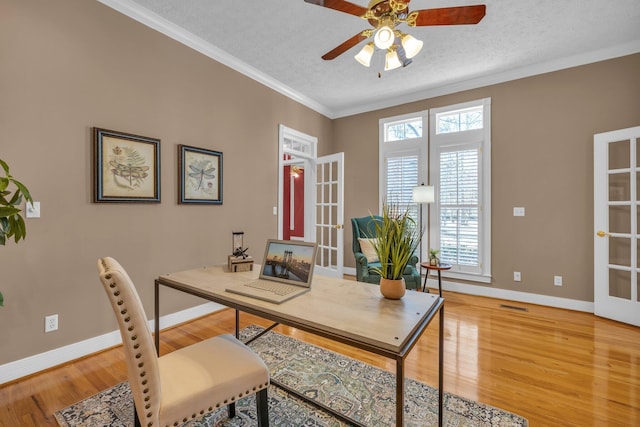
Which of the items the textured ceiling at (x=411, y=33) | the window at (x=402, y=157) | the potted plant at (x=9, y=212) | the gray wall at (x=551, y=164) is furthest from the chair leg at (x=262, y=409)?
the gray wall at (x=551, y=164)

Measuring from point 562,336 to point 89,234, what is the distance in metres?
4.23

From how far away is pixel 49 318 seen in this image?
2078mm

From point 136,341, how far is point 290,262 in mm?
833

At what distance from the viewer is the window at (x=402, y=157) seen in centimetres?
438

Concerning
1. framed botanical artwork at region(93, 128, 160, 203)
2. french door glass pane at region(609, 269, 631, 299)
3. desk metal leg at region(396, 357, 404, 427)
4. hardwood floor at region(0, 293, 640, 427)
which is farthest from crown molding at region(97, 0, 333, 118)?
french door glass pane at region(609, 269, 631, 299)

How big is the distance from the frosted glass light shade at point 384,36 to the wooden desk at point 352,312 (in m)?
1.50

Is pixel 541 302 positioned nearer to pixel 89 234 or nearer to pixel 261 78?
pixel 261 78

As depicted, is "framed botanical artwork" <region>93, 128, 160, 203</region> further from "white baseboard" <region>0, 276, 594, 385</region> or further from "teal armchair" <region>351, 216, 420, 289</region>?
"teal armchair" <region>351, 216, 420, 289</region>

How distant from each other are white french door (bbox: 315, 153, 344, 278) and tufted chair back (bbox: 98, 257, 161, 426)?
3.55 m

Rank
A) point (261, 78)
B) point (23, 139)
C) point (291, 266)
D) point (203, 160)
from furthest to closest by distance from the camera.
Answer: point (261, 78) → point (203, 160) → point (23, 139) → point (291, 266)

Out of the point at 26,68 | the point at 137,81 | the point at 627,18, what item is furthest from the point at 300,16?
the point at 627,18

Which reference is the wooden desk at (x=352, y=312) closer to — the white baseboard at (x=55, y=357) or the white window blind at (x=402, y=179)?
the white baseboard at (x=55, y=357)

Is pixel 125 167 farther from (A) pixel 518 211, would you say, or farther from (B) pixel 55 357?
(A) pixel 518 211

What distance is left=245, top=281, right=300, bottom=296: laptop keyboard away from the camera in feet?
4.87
